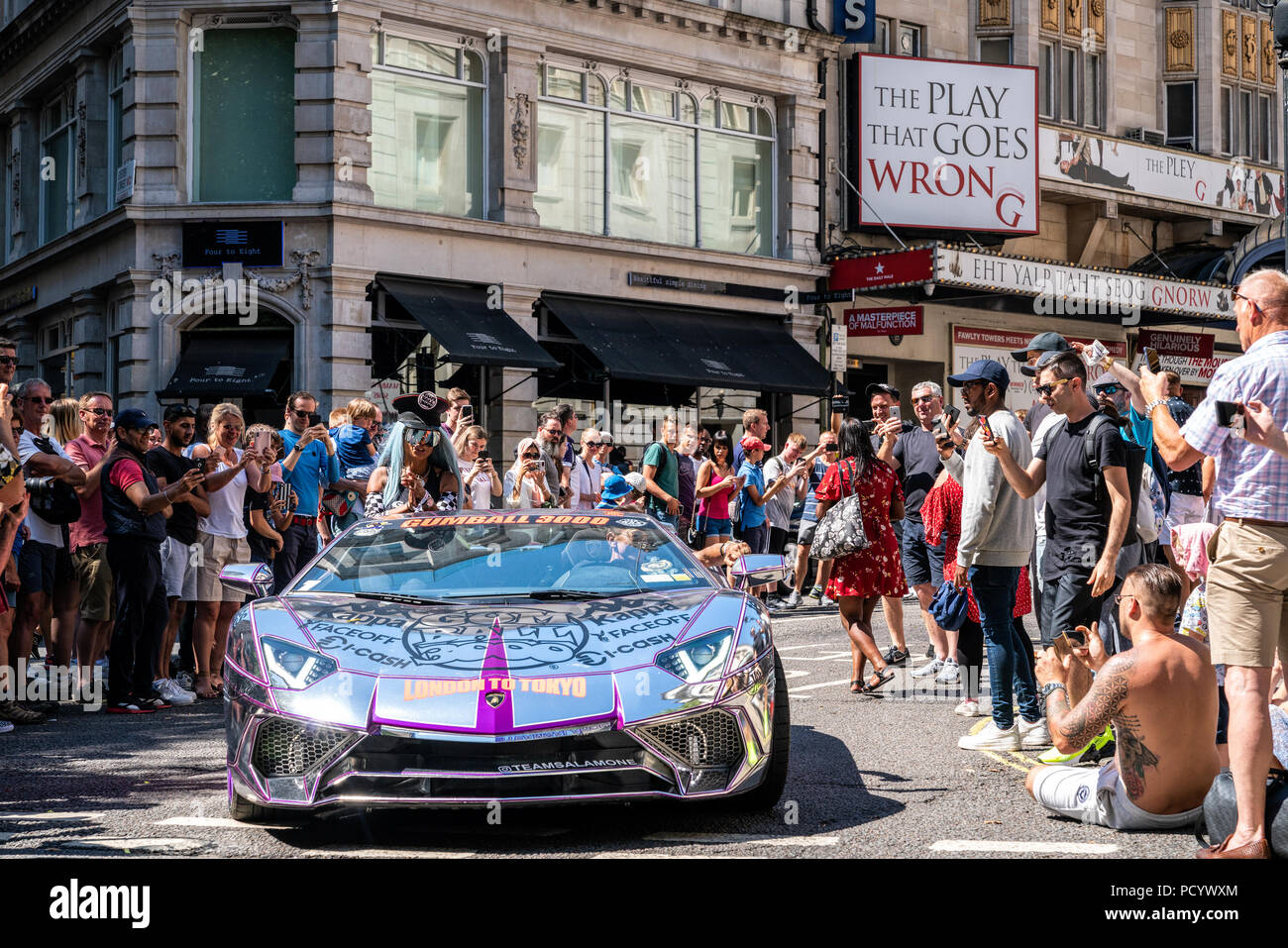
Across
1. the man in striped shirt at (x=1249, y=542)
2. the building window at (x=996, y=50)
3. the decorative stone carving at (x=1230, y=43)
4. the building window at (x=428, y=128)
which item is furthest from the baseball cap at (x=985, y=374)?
the decorative stone carving at (x=1230, y=43)

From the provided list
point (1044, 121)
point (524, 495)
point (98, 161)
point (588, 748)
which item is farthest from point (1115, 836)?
point (1044, 121)

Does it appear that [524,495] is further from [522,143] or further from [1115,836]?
[522,143]

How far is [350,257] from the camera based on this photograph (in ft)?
69.1

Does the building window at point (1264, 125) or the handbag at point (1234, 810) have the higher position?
the building window at point (1264, 125)

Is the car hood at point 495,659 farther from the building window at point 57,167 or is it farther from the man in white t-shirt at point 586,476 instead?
the building window at point 57,167

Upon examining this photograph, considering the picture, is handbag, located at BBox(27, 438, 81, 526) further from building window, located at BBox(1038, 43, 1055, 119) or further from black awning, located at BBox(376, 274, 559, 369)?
building window, located at BBox(1038, 43, 1055, 119)

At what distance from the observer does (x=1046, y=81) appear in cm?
3017

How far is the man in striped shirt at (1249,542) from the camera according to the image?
4.95 m

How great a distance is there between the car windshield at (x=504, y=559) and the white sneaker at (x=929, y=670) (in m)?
4.00

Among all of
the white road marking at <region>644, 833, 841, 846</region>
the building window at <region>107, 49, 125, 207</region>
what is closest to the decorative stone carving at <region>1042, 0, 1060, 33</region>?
the building window at <region>107, 49, 125, 207</region>

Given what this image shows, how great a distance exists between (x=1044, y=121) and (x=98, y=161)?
55.9ft

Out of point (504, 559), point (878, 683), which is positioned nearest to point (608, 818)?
point (504, 559)

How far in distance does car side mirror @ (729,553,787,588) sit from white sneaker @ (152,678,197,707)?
410 cm
